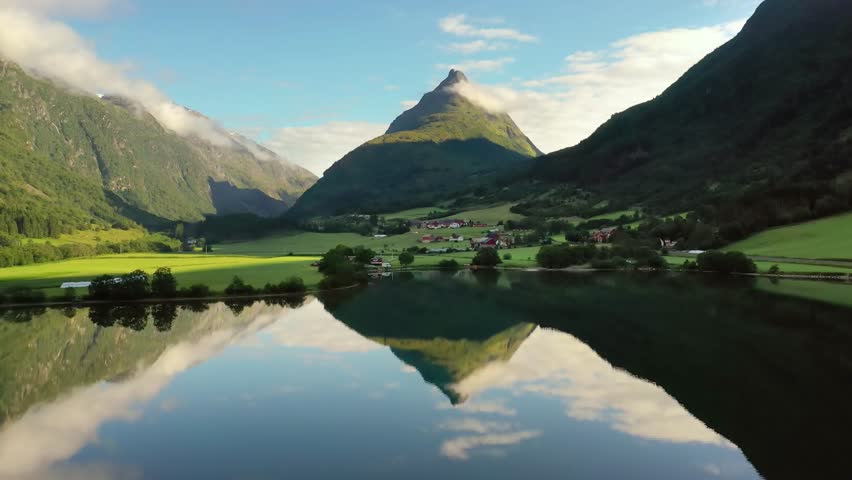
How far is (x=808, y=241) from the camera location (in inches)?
3760

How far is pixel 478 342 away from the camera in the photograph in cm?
5072

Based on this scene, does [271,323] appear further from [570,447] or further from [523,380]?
[570,447]

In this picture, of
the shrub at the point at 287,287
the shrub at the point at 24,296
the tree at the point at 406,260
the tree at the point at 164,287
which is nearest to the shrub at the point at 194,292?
Answer: the tree at the point at 164,287

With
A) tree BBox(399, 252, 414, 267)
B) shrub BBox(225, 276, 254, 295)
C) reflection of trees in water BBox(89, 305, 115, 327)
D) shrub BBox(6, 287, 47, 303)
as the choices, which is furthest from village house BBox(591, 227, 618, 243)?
shrub BBox(6, 287, 47, 303)

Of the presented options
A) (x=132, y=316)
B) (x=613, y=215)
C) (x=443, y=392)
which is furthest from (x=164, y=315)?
(x=613, y=215)

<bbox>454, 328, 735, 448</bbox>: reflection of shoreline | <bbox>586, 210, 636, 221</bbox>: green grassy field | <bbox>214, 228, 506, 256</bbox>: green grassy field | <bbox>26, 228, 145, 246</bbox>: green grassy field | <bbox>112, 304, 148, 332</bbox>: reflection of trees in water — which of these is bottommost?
<bbox>454, 328, 735, 448</bbox>: reflection of shoreline

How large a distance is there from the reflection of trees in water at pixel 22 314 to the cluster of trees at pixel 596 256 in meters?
80.4

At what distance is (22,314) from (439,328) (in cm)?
4933

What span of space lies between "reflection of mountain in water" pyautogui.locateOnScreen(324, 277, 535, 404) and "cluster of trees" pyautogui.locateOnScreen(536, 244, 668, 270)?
29.6 metres

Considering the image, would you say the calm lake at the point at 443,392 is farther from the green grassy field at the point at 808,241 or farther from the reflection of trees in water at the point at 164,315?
the green grassy field at the point at 808,241

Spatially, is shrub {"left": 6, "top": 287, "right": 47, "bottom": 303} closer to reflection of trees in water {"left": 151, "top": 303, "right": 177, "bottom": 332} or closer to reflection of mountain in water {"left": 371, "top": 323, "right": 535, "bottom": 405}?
reflection of trees in water {"left": 151, "top": 303, "right": 177, "bottom": 332}

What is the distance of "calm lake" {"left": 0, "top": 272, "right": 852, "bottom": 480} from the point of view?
963 inches

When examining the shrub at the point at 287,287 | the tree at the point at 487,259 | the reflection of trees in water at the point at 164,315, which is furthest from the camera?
the tree at the point at 487,259

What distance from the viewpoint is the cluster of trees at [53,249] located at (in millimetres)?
→ 107938
